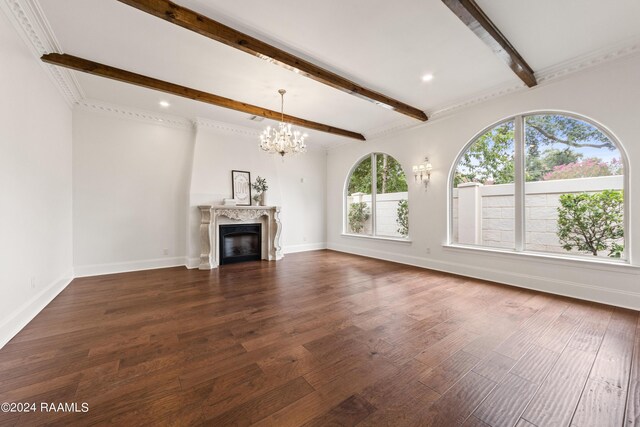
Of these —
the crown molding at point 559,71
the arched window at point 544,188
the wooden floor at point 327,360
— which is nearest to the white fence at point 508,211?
the arched window at point 544,188

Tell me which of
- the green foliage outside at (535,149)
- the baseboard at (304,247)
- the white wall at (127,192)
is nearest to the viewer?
the green foliage outside at (535,149)

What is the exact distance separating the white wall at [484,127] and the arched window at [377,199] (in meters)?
0.28

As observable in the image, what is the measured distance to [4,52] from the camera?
2348 mm

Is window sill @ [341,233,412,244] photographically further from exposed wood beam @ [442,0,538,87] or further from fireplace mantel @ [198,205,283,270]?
exposed wood beam @ [442,0,538,87]

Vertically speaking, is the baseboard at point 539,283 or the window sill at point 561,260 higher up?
the window sill at point 561,260

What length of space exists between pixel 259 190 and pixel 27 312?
13.6ft

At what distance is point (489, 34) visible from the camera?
8.61 feet

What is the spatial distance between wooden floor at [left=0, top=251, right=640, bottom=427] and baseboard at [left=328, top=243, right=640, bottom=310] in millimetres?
183

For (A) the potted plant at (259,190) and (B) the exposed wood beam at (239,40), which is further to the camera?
(A) the potted plant at (259,190)

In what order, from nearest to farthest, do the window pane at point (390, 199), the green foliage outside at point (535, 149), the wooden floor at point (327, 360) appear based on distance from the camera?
the wooden floor at point (327, 360) → the green foliage outside at point (535, 149) → the window pane at point (390, 199)

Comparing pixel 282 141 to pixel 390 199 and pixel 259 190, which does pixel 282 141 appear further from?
A: pixel 390 199

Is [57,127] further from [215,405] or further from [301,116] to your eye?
[215,405]

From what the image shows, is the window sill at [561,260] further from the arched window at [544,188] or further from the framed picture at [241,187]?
the framed picture at [241,187]

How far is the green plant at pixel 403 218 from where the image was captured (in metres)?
5.67
